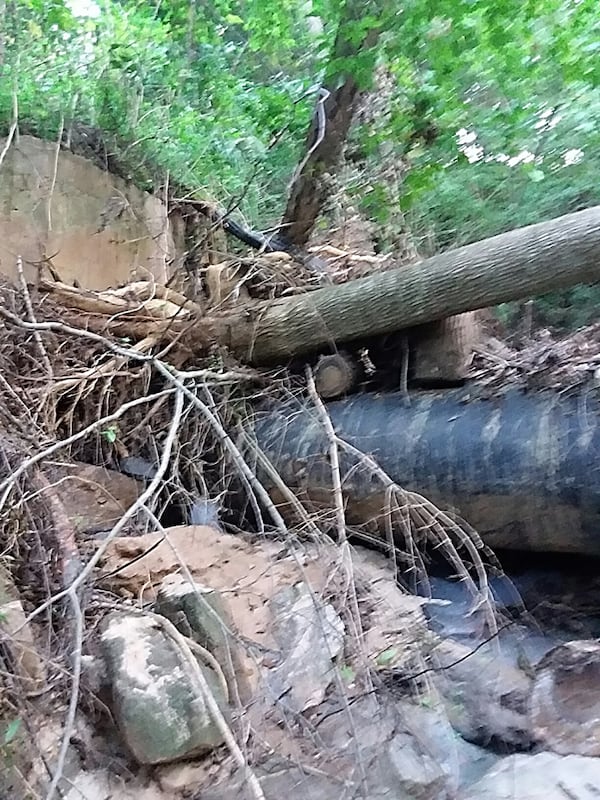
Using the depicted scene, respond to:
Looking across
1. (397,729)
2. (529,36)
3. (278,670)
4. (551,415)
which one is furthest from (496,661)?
(529,36)

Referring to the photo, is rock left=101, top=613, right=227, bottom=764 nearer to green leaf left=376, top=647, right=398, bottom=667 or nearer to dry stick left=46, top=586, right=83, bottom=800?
dry stick left=46, top=586, right=83, bottom=800

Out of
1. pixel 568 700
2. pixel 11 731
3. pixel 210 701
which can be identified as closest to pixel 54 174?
pixel 11 731

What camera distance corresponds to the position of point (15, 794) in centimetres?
187

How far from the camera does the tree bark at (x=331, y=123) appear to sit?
3.96 meters

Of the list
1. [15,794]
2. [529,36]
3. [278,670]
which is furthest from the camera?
[529,36]

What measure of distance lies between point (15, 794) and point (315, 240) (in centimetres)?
399

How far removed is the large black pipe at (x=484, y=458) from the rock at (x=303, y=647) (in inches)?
25.7

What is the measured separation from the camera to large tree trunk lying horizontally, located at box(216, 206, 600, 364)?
2871 mm

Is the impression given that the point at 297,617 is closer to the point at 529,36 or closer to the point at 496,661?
the point at 496,661

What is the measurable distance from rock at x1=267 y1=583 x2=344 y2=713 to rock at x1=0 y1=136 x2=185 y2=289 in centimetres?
228

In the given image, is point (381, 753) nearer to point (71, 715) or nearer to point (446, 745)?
point (446, 745)

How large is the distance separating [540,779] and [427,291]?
194cm

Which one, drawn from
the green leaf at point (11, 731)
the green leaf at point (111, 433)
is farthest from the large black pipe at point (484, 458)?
the green leaf at point (11, 731)

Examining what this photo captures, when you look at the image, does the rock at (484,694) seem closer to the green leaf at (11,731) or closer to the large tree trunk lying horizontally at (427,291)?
the green leaf at (11,731)
